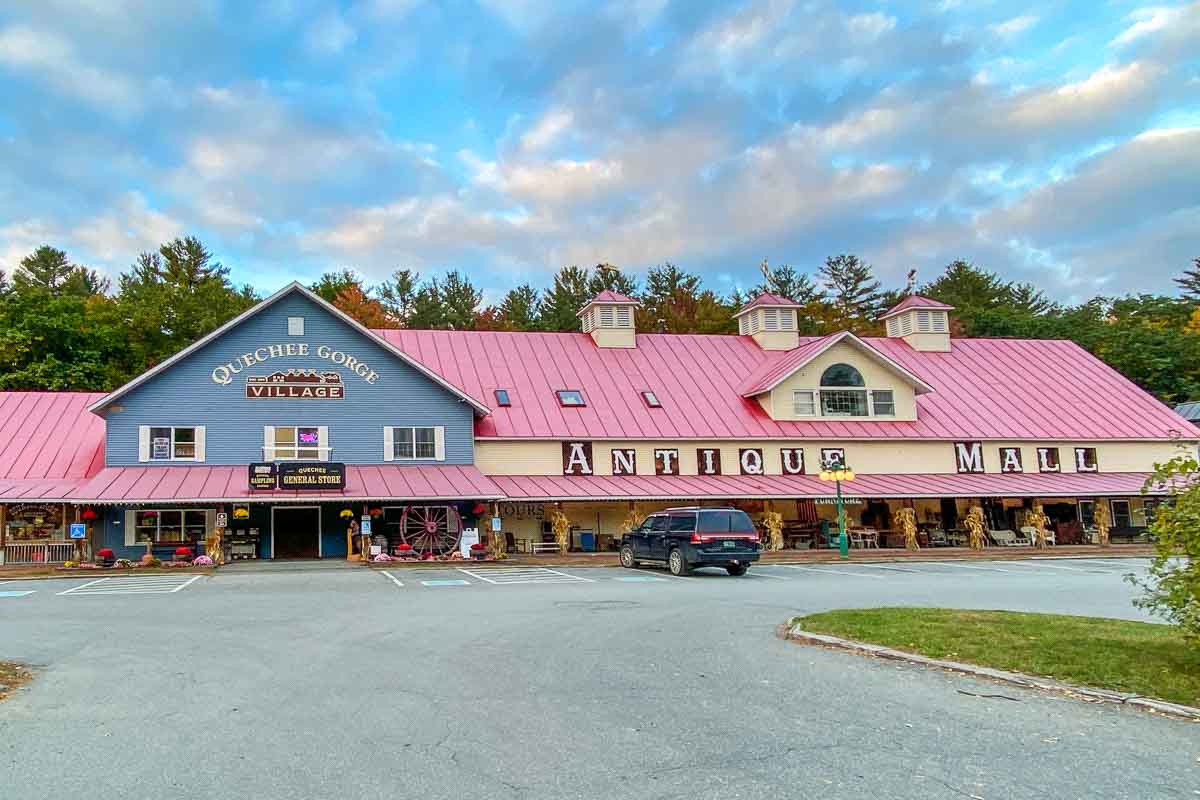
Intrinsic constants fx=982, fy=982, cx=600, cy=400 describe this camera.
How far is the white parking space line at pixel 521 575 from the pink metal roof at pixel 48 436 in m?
14.6

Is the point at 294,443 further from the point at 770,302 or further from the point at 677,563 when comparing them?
the point at 770,302

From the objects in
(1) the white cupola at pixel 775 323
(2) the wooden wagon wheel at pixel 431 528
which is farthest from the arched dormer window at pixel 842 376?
(2) the wooden wagon wheel at pixel 431 528

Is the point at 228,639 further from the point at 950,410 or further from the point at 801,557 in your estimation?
the point at 950,410

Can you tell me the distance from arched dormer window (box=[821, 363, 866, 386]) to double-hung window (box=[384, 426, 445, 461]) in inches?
616

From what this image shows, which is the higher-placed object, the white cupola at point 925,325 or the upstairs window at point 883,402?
the white cupola at point 925,325

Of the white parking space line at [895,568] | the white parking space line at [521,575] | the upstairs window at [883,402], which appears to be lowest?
the white parking space line at [895,568]

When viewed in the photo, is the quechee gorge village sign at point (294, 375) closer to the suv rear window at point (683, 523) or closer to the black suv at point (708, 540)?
the suv rear window at point (683, 523)

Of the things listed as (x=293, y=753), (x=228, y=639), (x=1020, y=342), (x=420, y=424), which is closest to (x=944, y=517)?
(x=1020, y=342)

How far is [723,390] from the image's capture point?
4053cm

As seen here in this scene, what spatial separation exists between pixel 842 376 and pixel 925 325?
942cm

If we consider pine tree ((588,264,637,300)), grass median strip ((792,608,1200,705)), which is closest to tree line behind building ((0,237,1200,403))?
pine tree ((588,264,637,300))

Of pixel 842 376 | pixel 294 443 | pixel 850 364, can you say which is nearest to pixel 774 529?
pixel 842 376

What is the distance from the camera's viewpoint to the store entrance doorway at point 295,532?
32750mm

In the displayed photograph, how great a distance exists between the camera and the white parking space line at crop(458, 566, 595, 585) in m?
23.6
